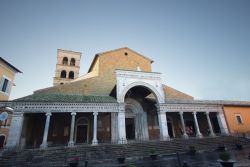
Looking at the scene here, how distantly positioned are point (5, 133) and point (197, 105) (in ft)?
73.8

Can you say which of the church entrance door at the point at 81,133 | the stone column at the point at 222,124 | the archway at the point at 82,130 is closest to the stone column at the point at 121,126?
the archway at the point at 82,130

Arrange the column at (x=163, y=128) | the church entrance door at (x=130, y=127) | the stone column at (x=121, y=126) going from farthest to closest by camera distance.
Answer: the church entrance door at (x=130, y=127) < the column at (x=163, y=128) < the stone column at (x=121, y=126)

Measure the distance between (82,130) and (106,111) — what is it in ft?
13.2

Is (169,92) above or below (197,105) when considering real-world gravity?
above

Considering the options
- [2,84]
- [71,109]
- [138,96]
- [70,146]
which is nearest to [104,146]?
[70,146]

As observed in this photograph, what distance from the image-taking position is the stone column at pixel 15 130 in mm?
10516

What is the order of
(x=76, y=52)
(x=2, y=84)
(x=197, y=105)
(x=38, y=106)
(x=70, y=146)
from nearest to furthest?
(x=70, y=146) < (x=38, y=106) < (x=2, y=84) < (x=197, y=105) < (x=76, y=52)

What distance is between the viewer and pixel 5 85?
52.5 ft

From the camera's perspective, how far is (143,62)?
22.9 m

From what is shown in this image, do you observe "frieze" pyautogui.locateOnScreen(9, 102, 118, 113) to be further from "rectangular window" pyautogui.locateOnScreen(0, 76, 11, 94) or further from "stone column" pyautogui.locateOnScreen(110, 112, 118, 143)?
"rectangular window" pyautogui.locateOnScreen(0, 76, 11, 94)

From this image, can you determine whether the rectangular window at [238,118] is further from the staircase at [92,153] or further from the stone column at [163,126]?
the stone column at [163,126]

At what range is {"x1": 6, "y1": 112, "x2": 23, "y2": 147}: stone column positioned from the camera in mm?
10516

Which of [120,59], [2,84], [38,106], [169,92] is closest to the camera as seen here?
[38,106]

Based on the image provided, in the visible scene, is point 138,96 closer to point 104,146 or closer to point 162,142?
point 162,142
